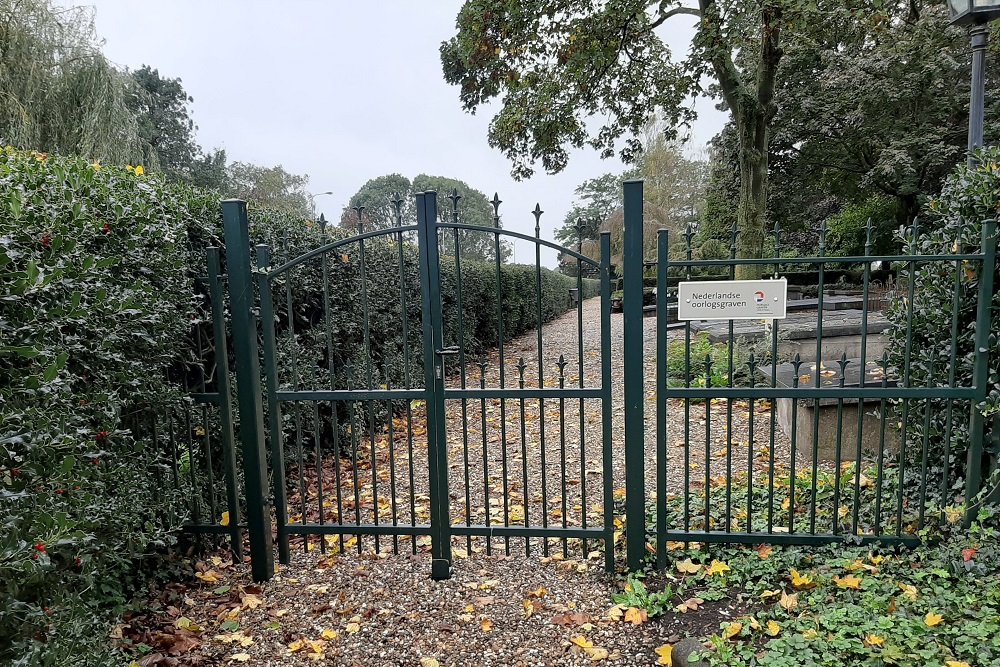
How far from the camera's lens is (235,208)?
10.2 ft

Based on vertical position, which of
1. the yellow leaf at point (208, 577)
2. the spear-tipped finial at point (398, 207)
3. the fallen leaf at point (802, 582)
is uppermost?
the spear-tipped finial at point (398, 207)

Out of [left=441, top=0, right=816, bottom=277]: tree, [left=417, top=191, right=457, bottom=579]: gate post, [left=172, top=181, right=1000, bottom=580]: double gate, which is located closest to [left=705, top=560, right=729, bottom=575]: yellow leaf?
[left=172, top=181, right=1000, bottom=580]: double gate

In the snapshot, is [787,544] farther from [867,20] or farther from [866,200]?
[866,200]

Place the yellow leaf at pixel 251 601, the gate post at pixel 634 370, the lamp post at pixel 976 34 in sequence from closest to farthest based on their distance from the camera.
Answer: the gate post at pixel 634 370
the yellow leaf at pixel 251 601
the lamp post at pixel 976 34

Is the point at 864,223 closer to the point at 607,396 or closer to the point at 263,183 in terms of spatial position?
the point at 607,396

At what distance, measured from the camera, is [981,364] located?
2.95 meters

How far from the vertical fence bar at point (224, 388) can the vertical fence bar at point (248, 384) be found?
78 millimetres

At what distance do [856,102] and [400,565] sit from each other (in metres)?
16.9

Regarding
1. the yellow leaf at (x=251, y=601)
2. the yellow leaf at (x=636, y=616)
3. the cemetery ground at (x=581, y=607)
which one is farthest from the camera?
the yellow leaf at (x=251, y=601)

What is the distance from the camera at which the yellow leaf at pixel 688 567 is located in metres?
3.13

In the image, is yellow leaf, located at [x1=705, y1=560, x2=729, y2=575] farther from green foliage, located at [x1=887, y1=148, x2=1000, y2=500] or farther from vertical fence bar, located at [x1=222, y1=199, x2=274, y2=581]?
vertical fence bar, located at [x1=222, y1=199, x2=274, y2=581]

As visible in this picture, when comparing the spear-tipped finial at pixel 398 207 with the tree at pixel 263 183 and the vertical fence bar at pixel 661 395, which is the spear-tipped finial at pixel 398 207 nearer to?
the vertical fence bar at pixel 661 395

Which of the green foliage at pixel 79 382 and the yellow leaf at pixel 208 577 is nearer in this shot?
the green foliage at pixel 79 382

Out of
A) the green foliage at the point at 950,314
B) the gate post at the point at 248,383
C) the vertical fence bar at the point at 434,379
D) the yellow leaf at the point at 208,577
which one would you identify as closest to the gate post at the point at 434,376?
the vertical fence bar at the point at 434,379
